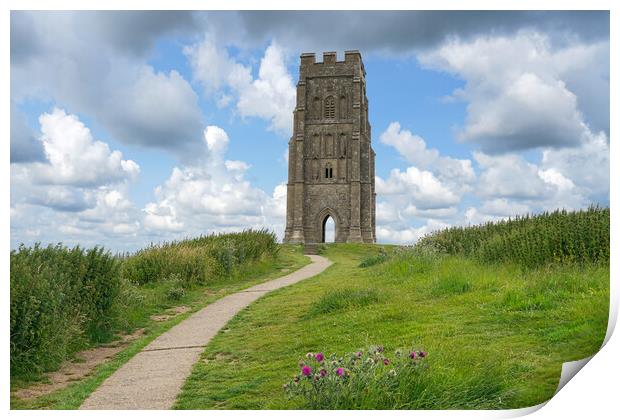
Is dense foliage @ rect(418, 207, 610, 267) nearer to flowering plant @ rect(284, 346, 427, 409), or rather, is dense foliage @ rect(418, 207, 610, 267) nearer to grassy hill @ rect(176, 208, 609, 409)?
grassy hill @ rect(176, 208, 609, 409)

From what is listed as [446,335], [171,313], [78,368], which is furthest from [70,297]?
[446,335]

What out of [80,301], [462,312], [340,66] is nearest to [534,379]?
[462,312]

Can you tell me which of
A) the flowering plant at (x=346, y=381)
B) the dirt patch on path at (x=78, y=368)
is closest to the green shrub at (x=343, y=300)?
the dirt patch on path at (x=78, y=368)

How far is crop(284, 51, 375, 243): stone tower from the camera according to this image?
5172 cm

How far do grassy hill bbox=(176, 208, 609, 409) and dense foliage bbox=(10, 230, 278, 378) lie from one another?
240 cm

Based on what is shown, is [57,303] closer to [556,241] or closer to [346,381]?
[346,381]

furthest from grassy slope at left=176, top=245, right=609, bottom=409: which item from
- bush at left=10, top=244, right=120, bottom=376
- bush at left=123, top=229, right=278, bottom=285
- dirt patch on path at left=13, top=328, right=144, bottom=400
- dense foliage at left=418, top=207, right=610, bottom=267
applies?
bush at left=123, top=229, right=278, bottom=285

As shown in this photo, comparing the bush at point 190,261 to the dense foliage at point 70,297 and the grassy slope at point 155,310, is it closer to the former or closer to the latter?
the dense foliage at point 70,297

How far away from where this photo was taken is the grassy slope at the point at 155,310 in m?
6.73

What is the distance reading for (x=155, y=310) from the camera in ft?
43.9

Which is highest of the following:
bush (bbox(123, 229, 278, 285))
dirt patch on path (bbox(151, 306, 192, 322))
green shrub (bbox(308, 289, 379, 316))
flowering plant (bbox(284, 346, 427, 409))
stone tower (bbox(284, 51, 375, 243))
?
stone tower (bbox(284, 51, 375, 243))

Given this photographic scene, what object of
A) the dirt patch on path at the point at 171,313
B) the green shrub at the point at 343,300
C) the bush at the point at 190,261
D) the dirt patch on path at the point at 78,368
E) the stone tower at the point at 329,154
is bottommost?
the dirt patch on path at the point at 78,368

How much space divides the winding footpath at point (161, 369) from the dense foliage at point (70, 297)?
124 centimetres
